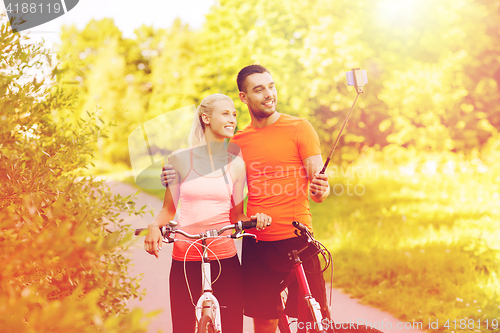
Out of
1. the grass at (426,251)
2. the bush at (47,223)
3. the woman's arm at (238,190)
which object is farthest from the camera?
the grass at (426,251)

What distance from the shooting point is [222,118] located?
269 centimetres

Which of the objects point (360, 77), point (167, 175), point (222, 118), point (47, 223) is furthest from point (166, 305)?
point (360, 77)

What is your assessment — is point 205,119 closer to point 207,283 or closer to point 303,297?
point 207,283

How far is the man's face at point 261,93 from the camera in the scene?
2936mm

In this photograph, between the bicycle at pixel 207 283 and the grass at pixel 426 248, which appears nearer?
the bicycle at pixel 207 283

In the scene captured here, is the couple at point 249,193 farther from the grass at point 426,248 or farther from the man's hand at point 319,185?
the grass at point 426,248

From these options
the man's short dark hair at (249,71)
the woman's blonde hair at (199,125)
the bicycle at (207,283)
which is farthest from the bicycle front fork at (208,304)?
the man's short dark hair at (249,71)

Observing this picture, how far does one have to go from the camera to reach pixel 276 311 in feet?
9.90

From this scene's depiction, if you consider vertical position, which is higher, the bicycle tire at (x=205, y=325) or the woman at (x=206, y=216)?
the woman at (x=206, y=216)

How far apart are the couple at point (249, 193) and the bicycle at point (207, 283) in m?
0.07

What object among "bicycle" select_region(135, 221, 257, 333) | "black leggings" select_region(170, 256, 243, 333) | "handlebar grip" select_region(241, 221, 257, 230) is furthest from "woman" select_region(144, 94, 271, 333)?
"handlebar grip" select_region(241, 221, 257, 230)

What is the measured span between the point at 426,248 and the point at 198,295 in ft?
15.5

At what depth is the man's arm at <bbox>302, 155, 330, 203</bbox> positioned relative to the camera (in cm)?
261

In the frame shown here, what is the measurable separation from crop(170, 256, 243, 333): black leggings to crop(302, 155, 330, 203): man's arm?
0.68 meters
